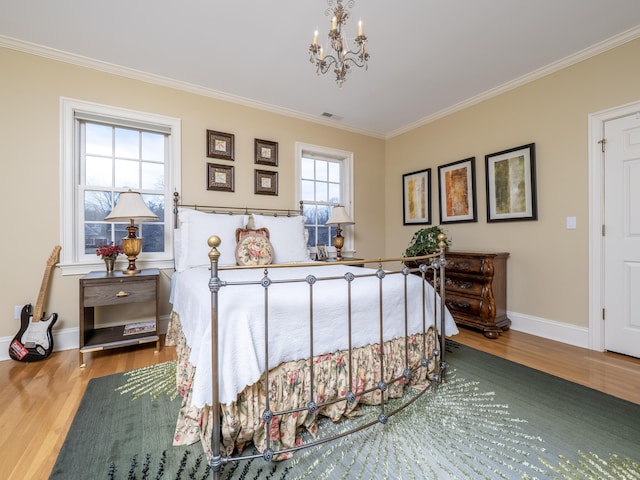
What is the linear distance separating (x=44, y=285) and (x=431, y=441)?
313 centimetres

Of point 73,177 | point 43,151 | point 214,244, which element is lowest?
point 214,244

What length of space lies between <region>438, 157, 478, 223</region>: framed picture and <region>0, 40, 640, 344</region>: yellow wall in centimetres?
8

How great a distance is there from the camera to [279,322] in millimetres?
1437

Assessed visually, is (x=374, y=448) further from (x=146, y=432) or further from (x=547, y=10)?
(x=547, y=10)

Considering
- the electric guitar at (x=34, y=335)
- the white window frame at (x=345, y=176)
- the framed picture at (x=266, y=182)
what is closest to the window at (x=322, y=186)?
the white window frame at (x=345, y=176)

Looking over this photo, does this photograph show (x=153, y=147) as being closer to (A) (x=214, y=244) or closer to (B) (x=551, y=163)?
(A) (x=214, y=244)

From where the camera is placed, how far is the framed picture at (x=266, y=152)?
3.63 metres

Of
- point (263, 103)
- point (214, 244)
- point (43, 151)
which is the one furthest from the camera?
point (263, 103)

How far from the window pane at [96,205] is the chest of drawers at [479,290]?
364 centimetres

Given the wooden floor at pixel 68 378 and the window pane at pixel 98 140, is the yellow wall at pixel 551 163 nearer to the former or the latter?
the wooden floor at pixel 68 378

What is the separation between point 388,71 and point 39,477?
145 inches

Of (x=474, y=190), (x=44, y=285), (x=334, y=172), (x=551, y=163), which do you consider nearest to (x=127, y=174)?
(x=44, y=285)

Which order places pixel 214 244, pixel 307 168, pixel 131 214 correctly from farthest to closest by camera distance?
pixel 307 168 → pixel 131 214 → pixel 214 244

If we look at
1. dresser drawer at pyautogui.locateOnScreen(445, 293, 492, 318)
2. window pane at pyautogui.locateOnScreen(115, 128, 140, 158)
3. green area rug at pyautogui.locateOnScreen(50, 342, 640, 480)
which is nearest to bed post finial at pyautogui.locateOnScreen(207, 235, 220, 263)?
green area rug at pyautogui.locateOnScreen(50, 342, 640, 480)
